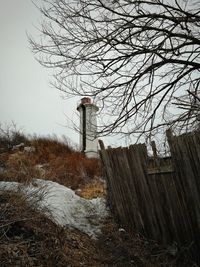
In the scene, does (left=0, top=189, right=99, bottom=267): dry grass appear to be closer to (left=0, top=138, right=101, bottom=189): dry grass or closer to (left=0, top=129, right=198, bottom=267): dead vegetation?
(left=0, top=129, right=198, bottom=267): dead vegetation

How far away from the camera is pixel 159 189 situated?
4953 mm

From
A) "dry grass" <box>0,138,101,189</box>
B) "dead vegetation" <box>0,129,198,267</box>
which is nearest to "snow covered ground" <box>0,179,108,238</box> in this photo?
"dead vegetation" <box>0,129,198,267</box>

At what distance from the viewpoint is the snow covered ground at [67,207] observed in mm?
5062

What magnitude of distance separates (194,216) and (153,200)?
77 cm

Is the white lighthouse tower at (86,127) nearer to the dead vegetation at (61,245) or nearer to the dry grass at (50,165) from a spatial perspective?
the dry grass at (50,165)

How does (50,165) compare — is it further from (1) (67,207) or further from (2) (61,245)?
(2) (61,245)

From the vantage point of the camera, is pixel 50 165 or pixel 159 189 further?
pixel 50 165

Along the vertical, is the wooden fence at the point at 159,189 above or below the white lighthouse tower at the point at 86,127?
below

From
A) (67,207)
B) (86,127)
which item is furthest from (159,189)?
(86,127)

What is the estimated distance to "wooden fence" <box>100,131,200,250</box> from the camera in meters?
4.45

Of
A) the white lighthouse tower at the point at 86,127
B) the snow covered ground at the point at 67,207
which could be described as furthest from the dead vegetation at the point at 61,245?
the white lighthouse tower at the point at 86,127

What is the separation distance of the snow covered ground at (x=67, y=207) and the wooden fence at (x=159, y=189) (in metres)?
0.48

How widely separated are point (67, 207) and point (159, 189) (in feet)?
6.18

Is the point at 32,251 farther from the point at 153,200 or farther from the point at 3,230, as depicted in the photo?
the point at 153,200
